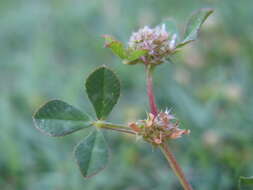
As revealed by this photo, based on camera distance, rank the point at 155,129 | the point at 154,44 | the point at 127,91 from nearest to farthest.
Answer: the point at 155,129 → the point at 154,44 → the point at 127,91

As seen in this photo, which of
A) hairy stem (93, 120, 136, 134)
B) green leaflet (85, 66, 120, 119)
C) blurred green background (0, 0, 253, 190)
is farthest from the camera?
blurred green background (0, 0, 253, 190)

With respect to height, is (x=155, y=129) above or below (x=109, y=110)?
below

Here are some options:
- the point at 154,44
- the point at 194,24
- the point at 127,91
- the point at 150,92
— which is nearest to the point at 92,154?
the point at 150,92

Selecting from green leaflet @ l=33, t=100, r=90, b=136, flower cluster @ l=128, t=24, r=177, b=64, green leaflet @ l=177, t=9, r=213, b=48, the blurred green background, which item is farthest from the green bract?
the blurred green background

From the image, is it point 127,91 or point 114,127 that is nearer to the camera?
point 114,127

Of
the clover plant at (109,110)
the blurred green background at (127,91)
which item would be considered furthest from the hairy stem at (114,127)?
the blurred green background at (127,91)

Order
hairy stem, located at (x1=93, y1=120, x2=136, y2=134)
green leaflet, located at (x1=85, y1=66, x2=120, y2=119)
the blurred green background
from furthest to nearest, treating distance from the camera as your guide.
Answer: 1. the blurred green background
2. green leaflet, located at (x1=85, y1=66, x2=120, y2=119)
3. hairy stem, located at (x1=93, y1=120, x2=136, y2=134)

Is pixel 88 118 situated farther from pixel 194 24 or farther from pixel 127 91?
pixel 127 91

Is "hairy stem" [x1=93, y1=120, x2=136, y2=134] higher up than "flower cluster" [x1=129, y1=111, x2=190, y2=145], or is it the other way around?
"hairy stem" [x1=93, y1=120, x2=136, y2=134]

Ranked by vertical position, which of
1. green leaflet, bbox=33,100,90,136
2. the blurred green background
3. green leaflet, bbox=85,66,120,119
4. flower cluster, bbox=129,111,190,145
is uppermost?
the blurred green background

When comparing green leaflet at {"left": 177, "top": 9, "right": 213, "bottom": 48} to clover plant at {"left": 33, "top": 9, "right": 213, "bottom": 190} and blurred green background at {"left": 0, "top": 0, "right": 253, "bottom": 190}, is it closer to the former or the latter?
clover plant at {"left": 33, "top": 9, "right": 213, "bottom": 190}
